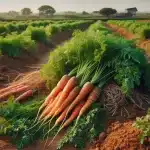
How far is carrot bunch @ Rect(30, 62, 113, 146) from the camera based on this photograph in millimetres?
6176

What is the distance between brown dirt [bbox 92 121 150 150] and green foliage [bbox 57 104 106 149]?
0.20 meters

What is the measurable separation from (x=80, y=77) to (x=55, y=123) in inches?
42.1

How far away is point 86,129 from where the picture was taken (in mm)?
5770

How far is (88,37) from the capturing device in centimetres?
712

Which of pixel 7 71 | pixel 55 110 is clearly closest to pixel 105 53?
pixel 55 110

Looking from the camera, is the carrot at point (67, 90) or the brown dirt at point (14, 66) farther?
the brown dirt at point (14, 66)

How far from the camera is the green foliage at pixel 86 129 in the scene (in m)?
5.57

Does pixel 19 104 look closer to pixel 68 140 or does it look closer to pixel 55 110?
pixel 55 110

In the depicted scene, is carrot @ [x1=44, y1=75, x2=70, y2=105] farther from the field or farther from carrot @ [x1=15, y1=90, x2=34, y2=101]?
carrot @ [x1=15, y1=90, x2=34, y2=101]

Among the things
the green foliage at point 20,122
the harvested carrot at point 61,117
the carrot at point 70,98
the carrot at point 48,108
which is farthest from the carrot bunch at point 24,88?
the harvested carrot at point 61,117

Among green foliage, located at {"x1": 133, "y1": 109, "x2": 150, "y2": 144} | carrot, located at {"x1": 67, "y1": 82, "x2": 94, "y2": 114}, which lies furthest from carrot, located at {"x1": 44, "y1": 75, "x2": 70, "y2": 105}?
green foliage, located at {"x1": 133, "y1": 109, "x2": 150, "y2": 144}

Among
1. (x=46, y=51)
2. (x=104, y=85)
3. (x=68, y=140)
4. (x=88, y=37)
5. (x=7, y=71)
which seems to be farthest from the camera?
(x=46, y=51)

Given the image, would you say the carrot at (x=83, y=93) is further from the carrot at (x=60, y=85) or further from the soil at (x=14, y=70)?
the soil at (x=14, y=70)

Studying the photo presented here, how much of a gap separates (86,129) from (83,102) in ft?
2.34
